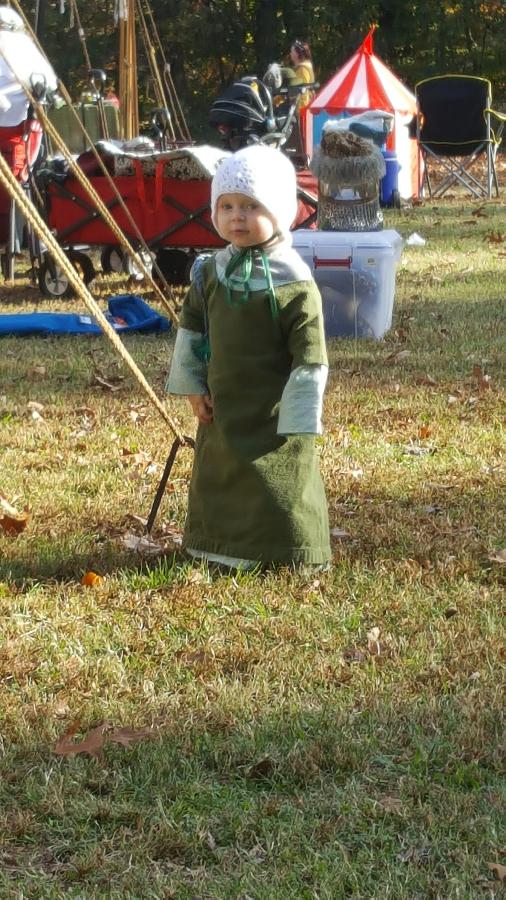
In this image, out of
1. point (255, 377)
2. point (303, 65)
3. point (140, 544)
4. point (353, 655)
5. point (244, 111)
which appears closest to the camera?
point (353, 655)

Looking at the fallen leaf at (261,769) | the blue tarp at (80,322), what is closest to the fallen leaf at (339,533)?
the fallen leaf at (261,769)

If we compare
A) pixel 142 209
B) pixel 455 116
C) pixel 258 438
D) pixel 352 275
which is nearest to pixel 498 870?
pixel 258 438

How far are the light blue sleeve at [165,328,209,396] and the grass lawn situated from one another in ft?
1.69

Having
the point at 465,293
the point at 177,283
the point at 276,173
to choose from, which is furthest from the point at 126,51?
the point at 276,173

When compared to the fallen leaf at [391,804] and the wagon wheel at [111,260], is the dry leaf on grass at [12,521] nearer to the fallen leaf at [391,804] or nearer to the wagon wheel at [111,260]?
the fallen leaf at [391,804]

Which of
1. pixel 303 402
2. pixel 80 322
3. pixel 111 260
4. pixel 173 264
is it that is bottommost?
pixel 111 260

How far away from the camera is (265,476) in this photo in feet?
A: 12.6

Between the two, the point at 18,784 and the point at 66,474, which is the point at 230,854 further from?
the point at 66,474

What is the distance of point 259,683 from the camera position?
10.6ft

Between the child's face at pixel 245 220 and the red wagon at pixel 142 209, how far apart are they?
5.13m

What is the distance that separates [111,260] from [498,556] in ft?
23.1

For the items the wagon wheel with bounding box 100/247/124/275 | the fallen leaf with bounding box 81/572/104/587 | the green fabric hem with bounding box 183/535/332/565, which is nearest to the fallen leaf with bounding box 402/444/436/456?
the green fabric hem with bounding box 183/535/332/565

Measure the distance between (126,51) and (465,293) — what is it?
17.5 ft

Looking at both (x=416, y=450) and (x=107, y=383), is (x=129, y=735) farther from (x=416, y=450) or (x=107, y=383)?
(x=107, y=383)
